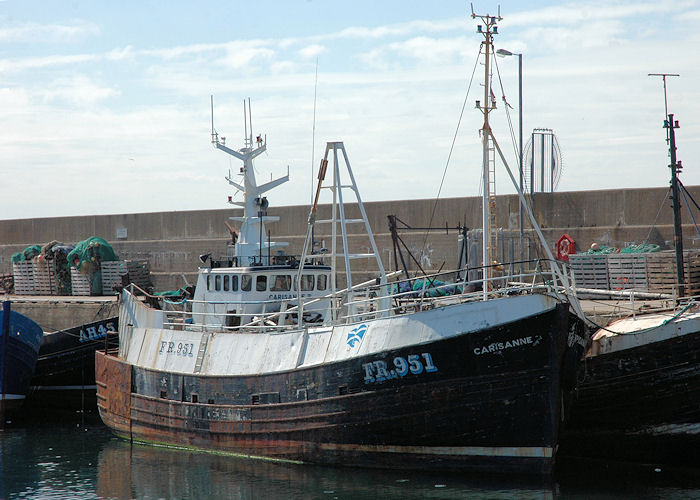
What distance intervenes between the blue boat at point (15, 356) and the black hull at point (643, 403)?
544 inches

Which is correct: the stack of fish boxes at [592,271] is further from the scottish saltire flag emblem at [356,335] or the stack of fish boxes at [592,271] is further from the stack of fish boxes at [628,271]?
the scottish saltire flag emblem at [356,335]

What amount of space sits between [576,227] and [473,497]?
51.9 ft

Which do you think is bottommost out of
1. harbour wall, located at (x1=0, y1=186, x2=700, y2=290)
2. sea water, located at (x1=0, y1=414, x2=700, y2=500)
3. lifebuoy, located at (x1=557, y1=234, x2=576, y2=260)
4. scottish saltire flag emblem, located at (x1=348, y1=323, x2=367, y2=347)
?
sea water, located at (x1=0, y1=414, x2=700, y2=500)

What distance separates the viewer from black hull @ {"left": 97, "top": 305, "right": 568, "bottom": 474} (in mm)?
14000

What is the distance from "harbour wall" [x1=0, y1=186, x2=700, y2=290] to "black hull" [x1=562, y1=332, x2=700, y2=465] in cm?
722

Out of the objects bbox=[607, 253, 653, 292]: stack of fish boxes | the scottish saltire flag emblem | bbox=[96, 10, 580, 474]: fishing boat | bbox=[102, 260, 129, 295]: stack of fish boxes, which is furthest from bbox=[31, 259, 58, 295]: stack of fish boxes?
the scottish saltire flag emblem

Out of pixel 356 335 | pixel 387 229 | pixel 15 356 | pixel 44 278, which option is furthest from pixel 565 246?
pixel 44 278

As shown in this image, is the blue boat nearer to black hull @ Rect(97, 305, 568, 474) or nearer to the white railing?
the white railing

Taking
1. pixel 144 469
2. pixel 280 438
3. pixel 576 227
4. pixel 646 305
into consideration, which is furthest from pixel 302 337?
pixel 576 227

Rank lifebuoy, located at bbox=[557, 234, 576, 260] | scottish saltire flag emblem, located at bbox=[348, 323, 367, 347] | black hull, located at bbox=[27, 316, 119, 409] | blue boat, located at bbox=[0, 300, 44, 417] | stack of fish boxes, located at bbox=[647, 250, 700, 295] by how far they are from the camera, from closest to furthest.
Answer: scottish saltire flag emblem, located at bbox=[348, 323, 367, 347] → stack of fish boxes, located at bbox=[647, 250, 700, 295] → blue boat, located at bbox=[0, 300, 44, 417] → black hull, located at bbox=[27, 316, 119, 409] → lifebuoy, located at bbox=[557, 234, 576, 260]

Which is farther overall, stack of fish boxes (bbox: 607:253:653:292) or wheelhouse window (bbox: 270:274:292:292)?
stack of fish boxes (bbox: 607:253:653:292)

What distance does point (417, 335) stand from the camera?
14.4 meters

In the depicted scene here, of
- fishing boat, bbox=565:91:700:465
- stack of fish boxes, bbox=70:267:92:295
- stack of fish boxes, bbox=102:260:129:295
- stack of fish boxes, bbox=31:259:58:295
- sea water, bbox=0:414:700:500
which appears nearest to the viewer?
sea water, bbox=0:414:700:500

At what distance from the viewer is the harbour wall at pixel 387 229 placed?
26766 millimetres
